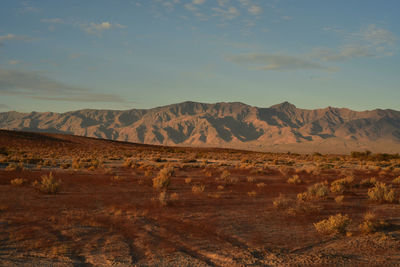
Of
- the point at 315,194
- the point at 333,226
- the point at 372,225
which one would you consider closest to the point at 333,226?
the point at 333,226

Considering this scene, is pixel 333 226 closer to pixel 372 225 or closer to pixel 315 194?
pixel 372 225

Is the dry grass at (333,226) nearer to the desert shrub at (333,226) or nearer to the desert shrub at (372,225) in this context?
the desert shrub at (333,226)

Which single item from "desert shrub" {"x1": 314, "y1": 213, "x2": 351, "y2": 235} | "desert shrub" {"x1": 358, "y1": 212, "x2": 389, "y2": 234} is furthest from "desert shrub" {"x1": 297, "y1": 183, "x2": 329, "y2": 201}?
"desert shrub" {"x1": 314, "y1": 213, "x2": 351, "y2": 235}

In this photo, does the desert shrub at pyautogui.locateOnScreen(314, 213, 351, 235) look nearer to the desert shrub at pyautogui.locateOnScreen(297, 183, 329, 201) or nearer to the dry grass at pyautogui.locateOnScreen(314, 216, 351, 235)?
the dry grass at pyautogui.locateOnScreen(314, 216, 351, 235)

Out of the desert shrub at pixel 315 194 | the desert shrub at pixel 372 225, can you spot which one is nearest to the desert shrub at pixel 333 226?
the desert shrub at pixel 372 225

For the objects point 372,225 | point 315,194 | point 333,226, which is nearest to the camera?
point 333,226

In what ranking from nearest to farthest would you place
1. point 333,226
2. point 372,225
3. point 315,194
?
point 333,226
point 372,225
point 315,194

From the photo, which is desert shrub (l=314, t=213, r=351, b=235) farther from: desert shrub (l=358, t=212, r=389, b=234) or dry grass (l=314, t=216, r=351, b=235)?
desert shrub (l=358, t=212, r=389, b=234)

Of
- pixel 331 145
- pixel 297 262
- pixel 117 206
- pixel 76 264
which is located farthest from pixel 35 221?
pixel 331 145

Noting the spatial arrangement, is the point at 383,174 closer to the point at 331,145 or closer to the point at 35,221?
the point at 35,221

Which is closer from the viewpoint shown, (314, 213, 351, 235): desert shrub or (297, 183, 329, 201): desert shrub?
(314, 213, 351, 235): desert shrub

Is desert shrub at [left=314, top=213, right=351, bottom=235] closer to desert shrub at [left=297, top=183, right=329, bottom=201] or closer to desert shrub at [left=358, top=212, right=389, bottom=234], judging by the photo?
desert shrub at [left=358, top=212, right=389, bottom=234]

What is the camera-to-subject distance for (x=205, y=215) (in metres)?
11.6

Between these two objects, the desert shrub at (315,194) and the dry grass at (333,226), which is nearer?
the dry grass at (333,226)
